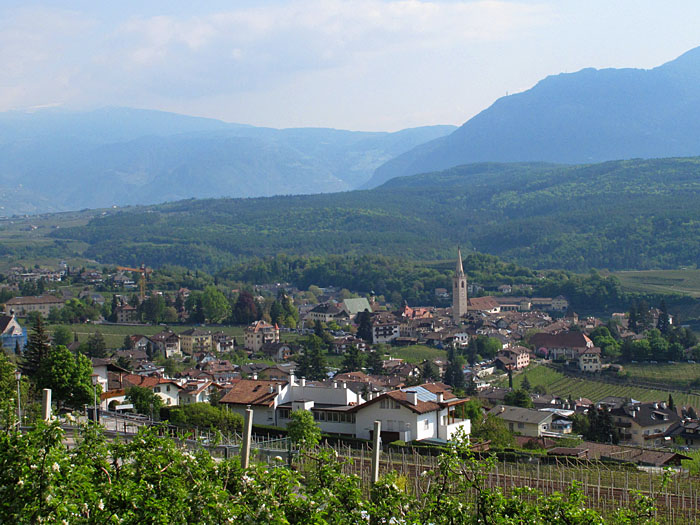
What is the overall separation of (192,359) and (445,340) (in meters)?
22.4

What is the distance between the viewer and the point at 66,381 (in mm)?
24906

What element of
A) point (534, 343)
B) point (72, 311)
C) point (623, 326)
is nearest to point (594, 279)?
point (623, 326)

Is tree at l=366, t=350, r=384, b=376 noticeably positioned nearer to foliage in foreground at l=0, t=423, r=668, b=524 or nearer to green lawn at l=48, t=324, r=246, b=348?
green lawn at l=48, t=324, r=246, b=348

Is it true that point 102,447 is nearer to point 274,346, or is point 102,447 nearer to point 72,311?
point 274,346

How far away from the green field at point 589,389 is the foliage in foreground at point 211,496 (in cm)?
3936

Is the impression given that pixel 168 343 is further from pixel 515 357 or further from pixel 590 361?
pixel 590 361

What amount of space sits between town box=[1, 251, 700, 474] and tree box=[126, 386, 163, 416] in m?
0.06

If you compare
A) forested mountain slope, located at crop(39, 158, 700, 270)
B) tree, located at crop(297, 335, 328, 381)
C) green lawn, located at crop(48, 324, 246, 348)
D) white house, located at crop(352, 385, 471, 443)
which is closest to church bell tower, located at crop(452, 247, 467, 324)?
green lawn, located at crop(48, 324, 246, 348)

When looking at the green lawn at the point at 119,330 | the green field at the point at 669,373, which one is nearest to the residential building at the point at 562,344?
the green field at the point at 669,373

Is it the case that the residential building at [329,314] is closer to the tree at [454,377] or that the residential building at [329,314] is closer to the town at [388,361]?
the town at [388,361]

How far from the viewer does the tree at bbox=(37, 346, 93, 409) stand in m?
24.9

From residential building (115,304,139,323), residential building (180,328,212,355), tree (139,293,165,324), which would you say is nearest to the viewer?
residential building (180,328,212,355)

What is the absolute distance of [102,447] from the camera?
1059 cm

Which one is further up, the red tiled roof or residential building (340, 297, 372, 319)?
the red tiled roof
